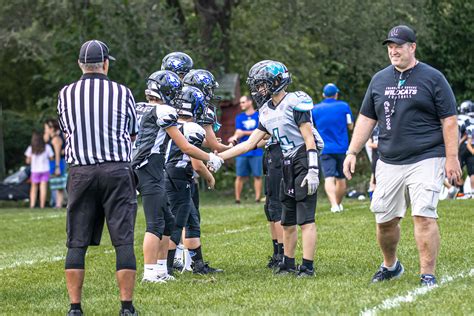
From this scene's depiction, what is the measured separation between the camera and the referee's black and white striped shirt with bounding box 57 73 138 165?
23.8ft

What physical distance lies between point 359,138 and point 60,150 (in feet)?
49.6

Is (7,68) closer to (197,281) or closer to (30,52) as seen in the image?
(30,52)

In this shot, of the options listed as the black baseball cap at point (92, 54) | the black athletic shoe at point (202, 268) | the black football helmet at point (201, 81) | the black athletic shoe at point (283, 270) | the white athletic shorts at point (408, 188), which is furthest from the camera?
the black athletic shoe at point (202, 268)

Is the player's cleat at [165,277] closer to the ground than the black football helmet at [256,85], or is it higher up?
closer to the ground

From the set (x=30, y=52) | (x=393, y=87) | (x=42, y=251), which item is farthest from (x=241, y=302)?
(x=30, y=52)

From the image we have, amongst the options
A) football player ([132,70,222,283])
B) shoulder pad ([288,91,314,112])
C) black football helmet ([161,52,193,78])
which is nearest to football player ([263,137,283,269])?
shoulder pad ([288,91,314,112])

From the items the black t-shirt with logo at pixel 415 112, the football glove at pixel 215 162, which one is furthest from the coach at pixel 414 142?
the football glove at pixel 215 162

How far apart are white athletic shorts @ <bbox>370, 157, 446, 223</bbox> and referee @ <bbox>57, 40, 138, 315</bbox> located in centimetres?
219

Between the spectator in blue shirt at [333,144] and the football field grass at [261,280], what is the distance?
61.3 inches

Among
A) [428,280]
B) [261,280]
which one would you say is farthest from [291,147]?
[428,280]

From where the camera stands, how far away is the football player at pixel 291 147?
915 cm

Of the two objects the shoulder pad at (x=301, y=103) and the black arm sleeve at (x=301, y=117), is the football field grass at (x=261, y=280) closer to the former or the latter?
the black arm sleeve at (x=301, y=117)

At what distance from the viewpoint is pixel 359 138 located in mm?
8523

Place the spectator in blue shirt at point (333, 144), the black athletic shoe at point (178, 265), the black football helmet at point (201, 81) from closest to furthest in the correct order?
the black football helmet at point (201, 81), the black athletic shoe at point (178, 265), the spectator in blue shirt at point (333, 144)
